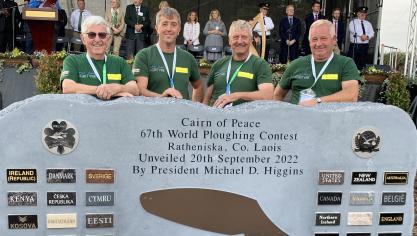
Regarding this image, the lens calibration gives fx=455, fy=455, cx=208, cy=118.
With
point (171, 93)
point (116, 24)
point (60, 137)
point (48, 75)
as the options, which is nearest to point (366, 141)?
point (171, 93)

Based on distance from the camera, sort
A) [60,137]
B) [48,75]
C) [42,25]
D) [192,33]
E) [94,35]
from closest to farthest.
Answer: [60,137] → [94,35] → [48,75] → [42,25] → [192,33]

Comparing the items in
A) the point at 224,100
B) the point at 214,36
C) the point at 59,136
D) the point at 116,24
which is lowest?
the point at 59,136

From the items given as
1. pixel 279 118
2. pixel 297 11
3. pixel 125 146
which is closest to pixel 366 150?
pixel 279 118

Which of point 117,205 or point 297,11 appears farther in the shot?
point 297,11

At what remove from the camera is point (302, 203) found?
8.71ft

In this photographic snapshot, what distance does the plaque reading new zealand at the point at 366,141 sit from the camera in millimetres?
2619

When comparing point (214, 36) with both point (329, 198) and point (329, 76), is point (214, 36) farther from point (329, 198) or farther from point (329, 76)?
point (329, 198)

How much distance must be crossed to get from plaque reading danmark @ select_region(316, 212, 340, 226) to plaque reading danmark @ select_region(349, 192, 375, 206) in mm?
121

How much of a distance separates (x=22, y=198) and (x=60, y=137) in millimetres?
395

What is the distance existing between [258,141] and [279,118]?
177 mm

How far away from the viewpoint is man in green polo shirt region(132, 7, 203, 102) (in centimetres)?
324

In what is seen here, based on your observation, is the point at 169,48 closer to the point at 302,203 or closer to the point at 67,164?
the point at 67,164

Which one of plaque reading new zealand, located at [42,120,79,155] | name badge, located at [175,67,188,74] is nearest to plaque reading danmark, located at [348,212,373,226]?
name badge, located at [175,67,188,74]

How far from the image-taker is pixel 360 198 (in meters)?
2.70
